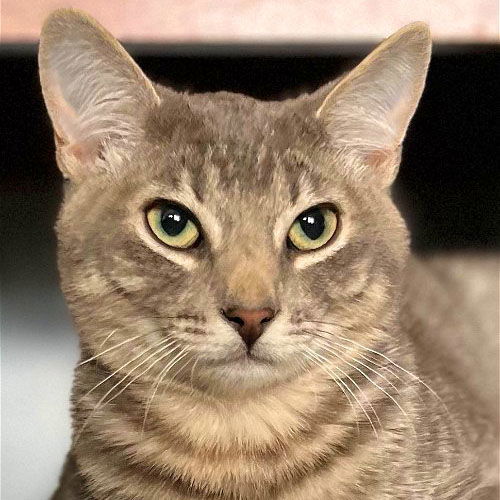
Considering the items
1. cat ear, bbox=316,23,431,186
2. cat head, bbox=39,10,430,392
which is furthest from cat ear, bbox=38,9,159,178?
cat ear, bbox=316,23,431,186

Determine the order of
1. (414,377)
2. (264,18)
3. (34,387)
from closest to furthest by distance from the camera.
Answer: (414,377), (264,18), (34,387)

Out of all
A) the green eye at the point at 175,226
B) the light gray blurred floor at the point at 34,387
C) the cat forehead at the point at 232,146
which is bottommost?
the light gray blurred floor at the point at 34,387

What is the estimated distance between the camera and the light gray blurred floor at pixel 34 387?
5.12 ft

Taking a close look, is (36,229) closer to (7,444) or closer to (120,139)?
(7,444)

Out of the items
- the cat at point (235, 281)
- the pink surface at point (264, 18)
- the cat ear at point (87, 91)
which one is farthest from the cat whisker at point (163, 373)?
the pink surface at point (264, 18)

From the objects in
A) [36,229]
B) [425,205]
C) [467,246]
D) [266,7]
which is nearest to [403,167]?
[425,205]

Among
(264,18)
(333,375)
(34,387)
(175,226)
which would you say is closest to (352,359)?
(333,375)

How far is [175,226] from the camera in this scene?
902 millimetres

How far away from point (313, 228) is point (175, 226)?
0.17 metres

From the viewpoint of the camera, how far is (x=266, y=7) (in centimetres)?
125

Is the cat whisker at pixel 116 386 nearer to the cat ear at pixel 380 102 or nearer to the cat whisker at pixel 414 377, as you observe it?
the cat whisker at pixel 414 377

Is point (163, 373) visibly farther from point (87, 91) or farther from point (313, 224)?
point (87, 91)

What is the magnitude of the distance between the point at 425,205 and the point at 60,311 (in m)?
1.01

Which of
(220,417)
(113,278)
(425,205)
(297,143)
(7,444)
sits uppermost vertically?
(425,205)
